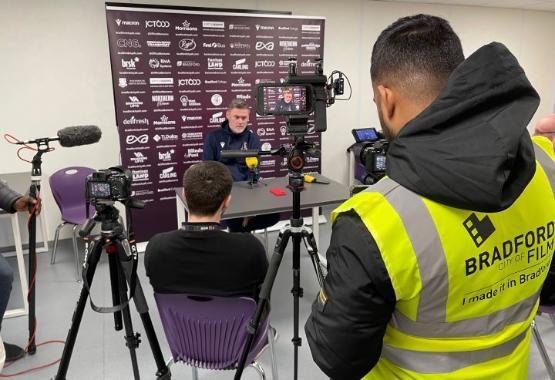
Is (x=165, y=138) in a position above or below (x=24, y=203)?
above

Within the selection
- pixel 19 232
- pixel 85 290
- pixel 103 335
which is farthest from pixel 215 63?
pixel 85 290

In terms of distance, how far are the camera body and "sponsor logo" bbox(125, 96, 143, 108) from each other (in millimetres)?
2416

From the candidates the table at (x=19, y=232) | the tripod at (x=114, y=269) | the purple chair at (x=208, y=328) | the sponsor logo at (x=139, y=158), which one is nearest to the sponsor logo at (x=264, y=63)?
the sponsor logo at (x=139, y=158)

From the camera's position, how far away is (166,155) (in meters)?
3.96

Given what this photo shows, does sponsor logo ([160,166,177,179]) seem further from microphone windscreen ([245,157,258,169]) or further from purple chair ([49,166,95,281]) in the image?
microphone windscreen ([245,157,258,169])

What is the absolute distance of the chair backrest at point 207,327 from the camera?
1.48 meters

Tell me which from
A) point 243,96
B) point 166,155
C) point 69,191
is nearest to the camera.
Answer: point 69,191

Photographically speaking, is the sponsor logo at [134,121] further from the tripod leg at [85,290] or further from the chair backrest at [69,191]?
the tripod leg at [85,290]

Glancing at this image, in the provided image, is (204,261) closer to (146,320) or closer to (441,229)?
(146,320)

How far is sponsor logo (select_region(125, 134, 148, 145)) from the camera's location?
3.77m

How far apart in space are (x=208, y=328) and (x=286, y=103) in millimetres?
986

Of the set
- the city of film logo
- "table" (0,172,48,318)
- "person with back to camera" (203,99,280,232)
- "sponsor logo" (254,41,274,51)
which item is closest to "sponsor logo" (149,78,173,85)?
"person with back to camera" (203,99,280,232)

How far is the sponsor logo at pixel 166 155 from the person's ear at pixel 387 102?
334cm

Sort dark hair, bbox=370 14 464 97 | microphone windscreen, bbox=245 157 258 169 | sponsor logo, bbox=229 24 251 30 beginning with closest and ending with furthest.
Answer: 1. dark hair, bbox=370 14 464 97
2. microphone windscreen, bbox=245 157 258 169
3. sponsor logo, bbox=229 24 251 30
